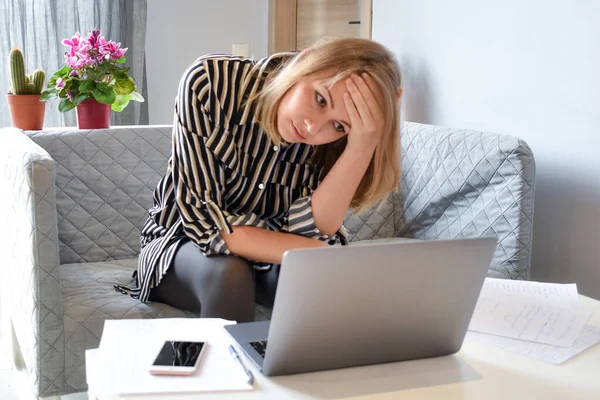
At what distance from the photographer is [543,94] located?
1.85 m

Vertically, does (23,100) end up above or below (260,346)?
above

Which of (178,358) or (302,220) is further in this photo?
(302,220)

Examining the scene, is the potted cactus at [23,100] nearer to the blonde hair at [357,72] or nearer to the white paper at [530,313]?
the blonde hair at [357,72]

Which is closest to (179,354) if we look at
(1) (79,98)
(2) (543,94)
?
(2) (543,94)

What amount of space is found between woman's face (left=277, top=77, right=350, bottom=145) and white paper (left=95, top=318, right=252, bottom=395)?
0.45 metres

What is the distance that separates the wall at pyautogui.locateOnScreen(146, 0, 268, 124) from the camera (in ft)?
10.5

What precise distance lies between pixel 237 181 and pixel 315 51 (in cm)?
33

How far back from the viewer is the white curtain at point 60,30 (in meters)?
2.84

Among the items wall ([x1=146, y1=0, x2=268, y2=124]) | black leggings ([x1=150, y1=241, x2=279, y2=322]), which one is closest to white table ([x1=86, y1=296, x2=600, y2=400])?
black leggings ([x1=150, y1=241, x2=279, y2=322])

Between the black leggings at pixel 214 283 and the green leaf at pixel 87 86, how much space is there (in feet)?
2.77

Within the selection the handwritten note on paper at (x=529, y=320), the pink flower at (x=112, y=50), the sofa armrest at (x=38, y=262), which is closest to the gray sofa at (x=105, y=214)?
the sofa armrest at (x=38, y=262)

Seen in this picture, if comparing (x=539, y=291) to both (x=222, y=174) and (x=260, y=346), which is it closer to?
(x=260, y=346)

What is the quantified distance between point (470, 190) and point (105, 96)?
3.52 feet

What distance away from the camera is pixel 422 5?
238 cm
